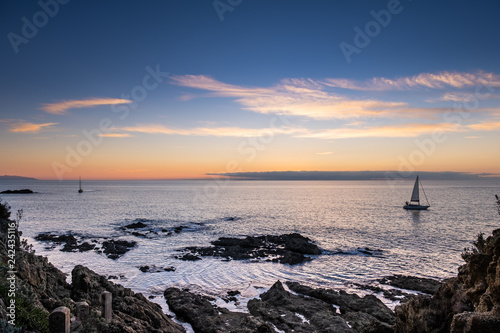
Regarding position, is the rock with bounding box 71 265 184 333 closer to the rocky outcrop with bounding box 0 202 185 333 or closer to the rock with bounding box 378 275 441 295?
the rocky outcrop with bounding box 0 202 185 333

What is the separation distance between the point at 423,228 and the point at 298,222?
2581 cm

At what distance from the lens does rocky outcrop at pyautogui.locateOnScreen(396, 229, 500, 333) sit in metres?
8.48

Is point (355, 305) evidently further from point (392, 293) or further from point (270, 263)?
point (270, 263)

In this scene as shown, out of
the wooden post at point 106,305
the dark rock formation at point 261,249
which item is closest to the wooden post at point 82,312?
the wooden post at point 106,305

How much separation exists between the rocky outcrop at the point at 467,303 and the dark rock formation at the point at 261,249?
24924mm

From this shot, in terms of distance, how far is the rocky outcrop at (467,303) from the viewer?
27.8 feet

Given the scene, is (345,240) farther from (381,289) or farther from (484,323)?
(484,323)

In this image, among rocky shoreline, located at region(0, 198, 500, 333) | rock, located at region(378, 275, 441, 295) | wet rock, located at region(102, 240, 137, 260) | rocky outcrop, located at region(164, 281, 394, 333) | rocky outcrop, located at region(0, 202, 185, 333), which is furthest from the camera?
wet rock, located at region(102, 240, 137, 260)

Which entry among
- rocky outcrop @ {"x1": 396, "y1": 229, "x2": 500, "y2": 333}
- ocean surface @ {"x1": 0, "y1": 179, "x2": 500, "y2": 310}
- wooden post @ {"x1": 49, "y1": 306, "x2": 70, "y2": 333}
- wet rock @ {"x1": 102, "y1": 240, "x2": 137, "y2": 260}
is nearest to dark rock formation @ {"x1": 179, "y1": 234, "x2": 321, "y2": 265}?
ocean surface @ {"x1": 0, "y1": 179, "x2": 500, "y2": 310}

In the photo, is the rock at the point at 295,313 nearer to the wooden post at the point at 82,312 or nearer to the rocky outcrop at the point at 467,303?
the rocky outcrop at the point at 467,303

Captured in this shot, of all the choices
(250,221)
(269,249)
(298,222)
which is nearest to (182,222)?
(250,221)

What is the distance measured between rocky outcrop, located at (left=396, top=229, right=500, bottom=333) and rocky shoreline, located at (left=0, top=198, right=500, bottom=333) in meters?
0.03

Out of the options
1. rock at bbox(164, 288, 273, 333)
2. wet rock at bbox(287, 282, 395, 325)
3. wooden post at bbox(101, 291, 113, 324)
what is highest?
wooden post at bbox(101, 291, 113, 324)

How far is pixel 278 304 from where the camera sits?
883 inches
